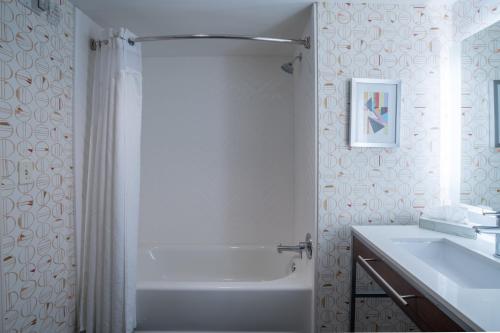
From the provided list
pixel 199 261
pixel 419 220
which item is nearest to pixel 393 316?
pixel 419 220

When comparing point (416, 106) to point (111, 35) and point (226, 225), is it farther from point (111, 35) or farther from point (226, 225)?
point (111, 35)

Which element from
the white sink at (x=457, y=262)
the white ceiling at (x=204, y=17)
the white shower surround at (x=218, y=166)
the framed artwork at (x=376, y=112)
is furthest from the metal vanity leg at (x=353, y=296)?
the white ceiling at (x=204, y=17)

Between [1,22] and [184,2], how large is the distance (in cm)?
88

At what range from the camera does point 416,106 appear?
5.26ft

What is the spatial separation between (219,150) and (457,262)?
1781 mm

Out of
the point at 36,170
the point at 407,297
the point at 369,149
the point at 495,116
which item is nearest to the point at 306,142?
the point at 369,149

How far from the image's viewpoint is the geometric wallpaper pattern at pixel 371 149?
62.6 inches

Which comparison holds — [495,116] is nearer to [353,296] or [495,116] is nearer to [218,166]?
[353,296]

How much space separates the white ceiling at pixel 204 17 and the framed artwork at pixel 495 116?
1074mm

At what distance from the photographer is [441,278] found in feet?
2.99

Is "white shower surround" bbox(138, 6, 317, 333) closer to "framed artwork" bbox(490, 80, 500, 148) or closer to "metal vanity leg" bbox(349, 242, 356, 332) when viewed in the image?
"metal vanity leg" bbox(349, 242, 356, 332)

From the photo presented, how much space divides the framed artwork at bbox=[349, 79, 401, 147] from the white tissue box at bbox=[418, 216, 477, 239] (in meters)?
0.46

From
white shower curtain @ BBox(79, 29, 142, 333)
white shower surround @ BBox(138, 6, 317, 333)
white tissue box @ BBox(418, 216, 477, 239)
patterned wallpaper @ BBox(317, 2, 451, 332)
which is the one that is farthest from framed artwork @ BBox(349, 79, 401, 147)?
white shower curtain @ BBox(79, 29, 142, 333)

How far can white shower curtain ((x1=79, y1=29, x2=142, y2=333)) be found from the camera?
155 cm
